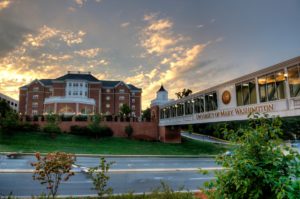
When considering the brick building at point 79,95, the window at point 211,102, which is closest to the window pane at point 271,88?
the window at point 211,102

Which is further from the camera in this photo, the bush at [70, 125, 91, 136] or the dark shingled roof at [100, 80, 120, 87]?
the dark shingled roof at [100, 80, 120, 87]

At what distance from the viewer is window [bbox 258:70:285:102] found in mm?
17703

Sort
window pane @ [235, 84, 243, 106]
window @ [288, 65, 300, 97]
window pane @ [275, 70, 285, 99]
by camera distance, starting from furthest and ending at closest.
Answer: window pane @ [235, 84, 243, 106] → window pane @ [275, 70, 285, 99] → window @ [288, 65, 300, 97]

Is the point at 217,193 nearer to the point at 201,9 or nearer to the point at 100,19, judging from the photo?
the point at 201,9

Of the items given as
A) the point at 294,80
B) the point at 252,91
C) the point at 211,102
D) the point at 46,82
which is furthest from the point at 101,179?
the point at 46,82

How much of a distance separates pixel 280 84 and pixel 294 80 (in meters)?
1.25

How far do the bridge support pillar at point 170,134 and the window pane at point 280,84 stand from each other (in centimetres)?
3021

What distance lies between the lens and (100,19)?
763 inches

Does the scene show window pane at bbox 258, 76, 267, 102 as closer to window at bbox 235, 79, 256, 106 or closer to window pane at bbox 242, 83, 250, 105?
window at bbox 235, 79, 256, 106

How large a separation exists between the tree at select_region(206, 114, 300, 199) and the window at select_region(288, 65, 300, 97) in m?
15.0

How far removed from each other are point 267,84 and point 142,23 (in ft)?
41.1

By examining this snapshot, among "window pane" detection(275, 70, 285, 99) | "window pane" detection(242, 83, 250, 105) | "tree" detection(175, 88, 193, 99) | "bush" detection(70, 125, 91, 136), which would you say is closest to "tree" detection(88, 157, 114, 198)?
"window pane" detection(275, 70, 285, 99)

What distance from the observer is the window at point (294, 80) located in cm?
1637

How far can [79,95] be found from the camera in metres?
65.8
